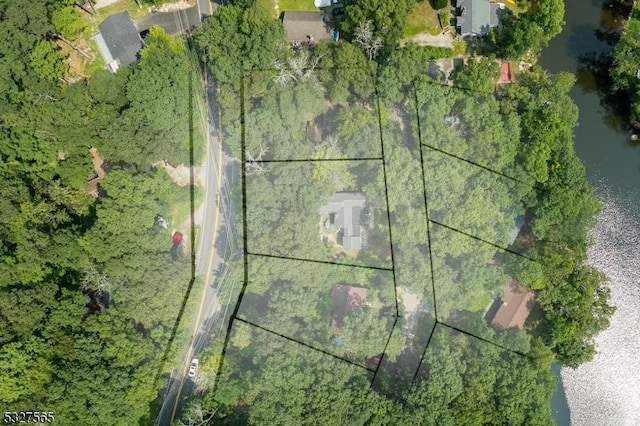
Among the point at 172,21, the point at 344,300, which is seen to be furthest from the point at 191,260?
the point at 172,21

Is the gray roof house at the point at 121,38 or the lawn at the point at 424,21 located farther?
the lawn at the point at 424,21

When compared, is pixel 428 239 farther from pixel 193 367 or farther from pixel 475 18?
pixel 193 367

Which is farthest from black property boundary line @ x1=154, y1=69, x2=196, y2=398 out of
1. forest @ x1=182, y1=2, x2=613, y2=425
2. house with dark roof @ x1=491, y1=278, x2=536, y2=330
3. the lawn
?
house with dark roof @ x1=491, y1=278, x2=536, y2=330

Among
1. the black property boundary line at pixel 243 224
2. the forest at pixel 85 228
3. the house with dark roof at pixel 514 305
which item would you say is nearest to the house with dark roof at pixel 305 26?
the black property boundary line at pixel 243 224

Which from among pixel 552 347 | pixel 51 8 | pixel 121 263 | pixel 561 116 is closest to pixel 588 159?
pixel 561 116

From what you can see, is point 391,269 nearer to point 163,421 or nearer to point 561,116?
point 561,116

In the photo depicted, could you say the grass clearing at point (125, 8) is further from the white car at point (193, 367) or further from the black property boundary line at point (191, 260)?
the white car at point (193, 367)
